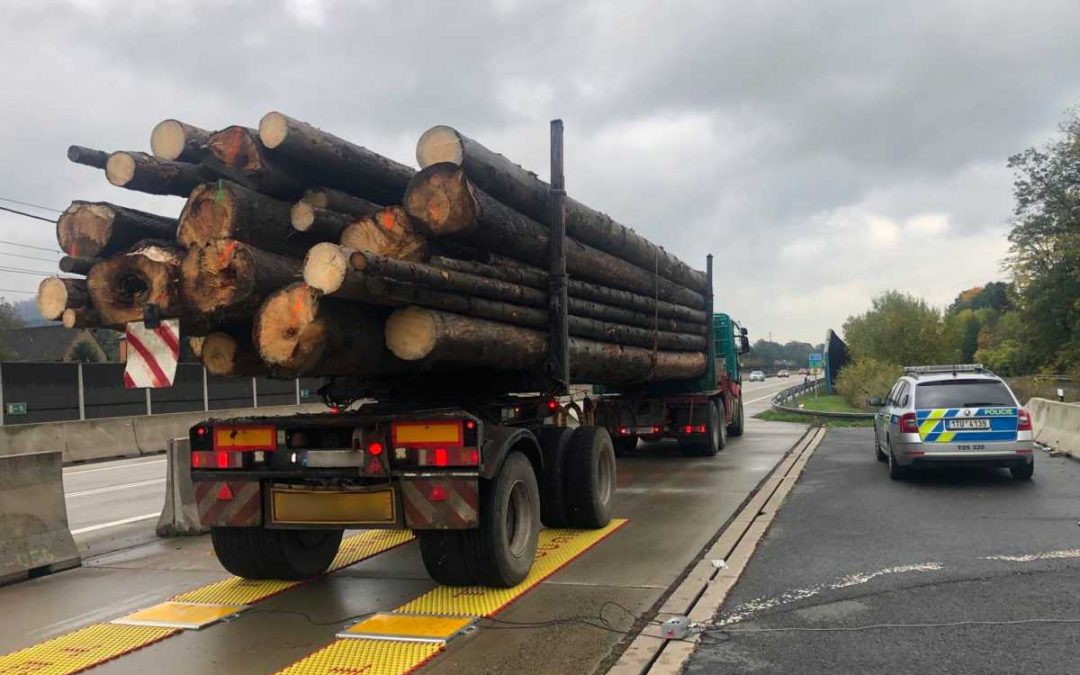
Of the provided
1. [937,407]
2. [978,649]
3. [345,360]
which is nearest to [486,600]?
[345,360]

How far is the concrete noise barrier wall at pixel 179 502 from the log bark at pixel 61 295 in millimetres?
3465

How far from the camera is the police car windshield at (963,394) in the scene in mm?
10625

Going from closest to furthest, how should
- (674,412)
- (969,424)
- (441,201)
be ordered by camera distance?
(441,201)
(969,424)
(674,412)

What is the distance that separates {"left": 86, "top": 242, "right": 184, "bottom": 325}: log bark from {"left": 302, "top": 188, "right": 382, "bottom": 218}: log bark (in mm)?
939

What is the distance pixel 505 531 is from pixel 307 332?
6.88ft

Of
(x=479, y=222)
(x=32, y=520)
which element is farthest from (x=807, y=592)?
(x=32, y=520)

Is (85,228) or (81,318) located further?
(81,318)

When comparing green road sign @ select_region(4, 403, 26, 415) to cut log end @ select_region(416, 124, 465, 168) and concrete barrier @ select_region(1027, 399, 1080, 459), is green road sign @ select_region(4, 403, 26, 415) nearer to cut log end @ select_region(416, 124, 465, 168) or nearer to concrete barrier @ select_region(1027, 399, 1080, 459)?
cut log end @ select_region(416, 124, 465, 168)

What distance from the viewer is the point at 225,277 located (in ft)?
17.2

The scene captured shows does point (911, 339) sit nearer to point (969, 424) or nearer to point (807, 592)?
point (969, 424)

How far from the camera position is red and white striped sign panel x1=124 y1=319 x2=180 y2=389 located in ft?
18.0

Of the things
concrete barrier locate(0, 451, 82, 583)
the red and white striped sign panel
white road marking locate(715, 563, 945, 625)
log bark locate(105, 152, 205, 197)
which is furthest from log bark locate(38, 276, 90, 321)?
white road marking locate(715, 563, 945, 625)

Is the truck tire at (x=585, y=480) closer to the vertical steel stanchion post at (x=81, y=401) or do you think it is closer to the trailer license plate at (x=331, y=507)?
the trailer license plate at (x=331, y=507)

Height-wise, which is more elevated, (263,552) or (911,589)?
(263,552)
